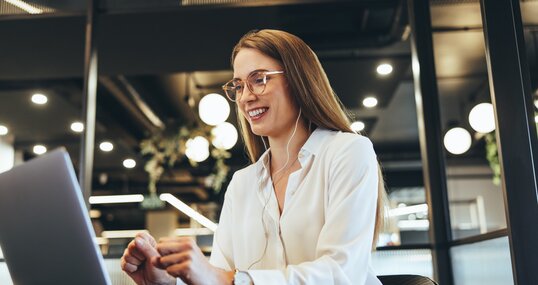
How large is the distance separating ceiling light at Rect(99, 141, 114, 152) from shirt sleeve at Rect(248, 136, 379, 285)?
732 cm

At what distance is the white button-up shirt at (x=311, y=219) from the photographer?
1.19 m

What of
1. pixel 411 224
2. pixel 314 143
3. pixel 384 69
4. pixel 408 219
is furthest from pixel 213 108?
pixel 411 224

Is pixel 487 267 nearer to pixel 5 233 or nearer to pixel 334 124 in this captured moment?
pixel 334 124

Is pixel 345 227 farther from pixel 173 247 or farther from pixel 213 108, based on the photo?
pixel 213 108

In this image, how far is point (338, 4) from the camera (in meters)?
3.36

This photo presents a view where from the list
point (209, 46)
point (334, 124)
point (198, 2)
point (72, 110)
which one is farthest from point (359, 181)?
point (72, 110)

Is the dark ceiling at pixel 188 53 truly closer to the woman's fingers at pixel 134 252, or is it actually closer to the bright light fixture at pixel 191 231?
the woman's fingers at pixel 134 252

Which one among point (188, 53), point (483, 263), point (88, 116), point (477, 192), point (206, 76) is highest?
point (206, 76)

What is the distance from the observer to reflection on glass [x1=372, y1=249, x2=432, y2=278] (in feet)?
9.05

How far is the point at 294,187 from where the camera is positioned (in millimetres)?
1435

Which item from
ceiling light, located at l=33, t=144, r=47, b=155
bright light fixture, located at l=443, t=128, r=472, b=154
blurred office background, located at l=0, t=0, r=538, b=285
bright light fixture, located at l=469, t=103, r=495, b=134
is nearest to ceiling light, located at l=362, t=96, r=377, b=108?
blurred office background, located at l=0, t=0, r=538, b=285

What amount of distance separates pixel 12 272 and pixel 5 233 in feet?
0.30

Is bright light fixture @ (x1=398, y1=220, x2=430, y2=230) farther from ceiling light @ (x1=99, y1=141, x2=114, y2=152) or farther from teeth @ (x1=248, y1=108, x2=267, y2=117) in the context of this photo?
teeth @ (x1=248, y1=108, x2=267, y2=117)

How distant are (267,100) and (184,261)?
0.57 m
